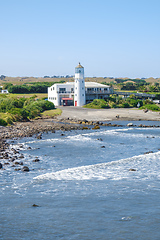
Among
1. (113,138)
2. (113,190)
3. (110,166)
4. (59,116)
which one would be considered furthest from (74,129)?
(113,190)

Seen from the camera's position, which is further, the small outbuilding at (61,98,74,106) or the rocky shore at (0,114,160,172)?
the small outbuilding at (61,98,74,106)

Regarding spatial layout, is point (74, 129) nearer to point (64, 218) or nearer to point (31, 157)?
point (31, 157)

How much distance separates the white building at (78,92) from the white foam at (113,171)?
50945 mm

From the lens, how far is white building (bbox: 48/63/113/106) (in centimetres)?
8075

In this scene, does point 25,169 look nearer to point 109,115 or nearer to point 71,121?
point 71,121

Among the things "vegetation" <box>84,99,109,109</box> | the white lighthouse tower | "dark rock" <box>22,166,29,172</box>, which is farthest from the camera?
the white lighthouse tower

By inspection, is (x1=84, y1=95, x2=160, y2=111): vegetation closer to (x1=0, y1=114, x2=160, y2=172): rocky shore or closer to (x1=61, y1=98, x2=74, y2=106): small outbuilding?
(x1=61, y1=98, x2=74, y2=106): small outbuilding

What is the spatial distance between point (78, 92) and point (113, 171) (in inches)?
2147

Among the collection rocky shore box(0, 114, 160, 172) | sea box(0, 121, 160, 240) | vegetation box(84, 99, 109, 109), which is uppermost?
vegetation box(84, 99, 109, 109)

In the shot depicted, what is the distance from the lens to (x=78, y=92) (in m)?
80.6

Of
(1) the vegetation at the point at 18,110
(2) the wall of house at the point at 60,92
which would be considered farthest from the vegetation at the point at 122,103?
(1) the vegetation at the point at 18,110

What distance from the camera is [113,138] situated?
44.2 m

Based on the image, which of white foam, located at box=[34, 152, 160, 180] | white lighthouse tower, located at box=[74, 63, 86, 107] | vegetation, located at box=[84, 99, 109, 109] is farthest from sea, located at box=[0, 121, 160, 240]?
white lighthouse tower, located at box=[74, 63, 86, 107]

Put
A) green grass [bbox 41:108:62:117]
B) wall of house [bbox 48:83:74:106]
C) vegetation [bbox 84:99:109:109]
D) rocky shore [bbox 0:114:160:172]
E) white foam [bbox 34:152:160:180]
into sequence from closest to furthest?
1. white foam [bbox 34:152:160:180]
2. rocky shore [bbox 0:114:160:172]
3. green grass [bbox 41:108:62:117]
4. vegetation [bbox 84:99:109:109]
5. wall of house [bbox 48:83:74:106]
